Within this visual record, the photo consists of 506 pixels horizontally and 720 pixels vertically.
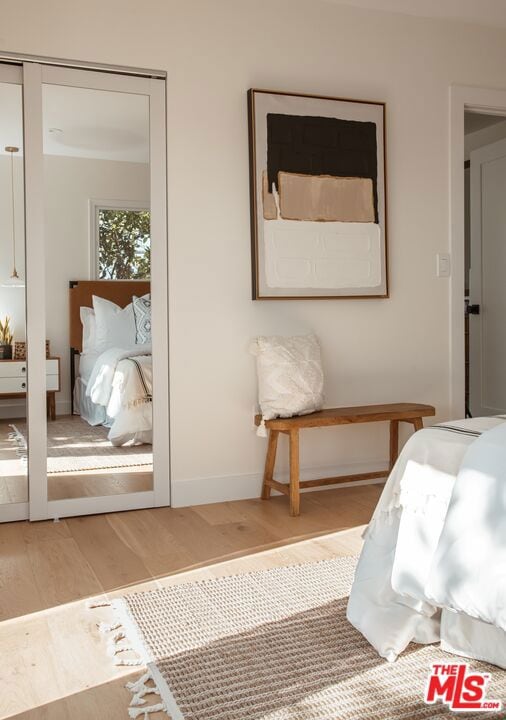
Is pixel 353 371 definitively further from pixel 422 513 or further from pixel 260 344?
pixel 422 513

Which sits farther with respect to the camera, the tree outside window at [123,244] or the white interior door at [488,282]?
the white interior door at [488,282]

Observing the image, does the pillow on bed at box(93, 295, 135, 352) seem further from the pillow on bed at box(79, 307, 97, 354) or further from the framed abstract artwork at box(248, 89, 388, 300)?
the framed abstract artwork at box(248, 89, 388, 300)

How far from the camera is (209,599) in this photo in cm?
238

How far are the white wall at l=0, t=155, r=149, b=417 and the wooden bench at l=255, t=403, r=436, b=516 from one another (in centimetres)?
104

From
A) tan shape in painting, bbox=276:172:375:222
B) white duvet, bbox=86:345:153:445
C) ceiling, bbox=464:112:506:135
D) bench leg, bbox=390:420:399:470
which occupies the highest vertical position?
ceiling, bbox=464:112:506:135

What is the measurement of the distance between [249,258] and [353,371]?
0.87 m

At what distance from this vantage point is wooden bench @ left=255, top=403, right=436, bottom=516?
3.40m

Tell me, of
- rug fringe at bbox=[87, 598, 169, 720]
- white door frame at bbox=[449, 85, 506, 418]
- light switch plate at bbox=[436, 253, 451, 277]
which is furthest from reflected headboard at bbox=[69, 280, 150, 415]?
white door frame at bbox=[449, 85, 506, 418]

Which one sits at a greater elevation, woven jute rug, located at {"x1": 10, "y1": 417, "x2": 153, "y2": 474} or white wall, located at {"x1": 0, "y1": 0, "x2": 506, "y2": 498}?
white wall, located at {"x1": 0, "y1": 0, "x2": 506, "y2": 498}

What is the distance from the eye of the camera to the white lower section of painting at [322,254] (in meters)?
3.66

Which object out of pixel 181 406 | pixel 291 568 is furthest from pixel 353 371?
pixel 291 568

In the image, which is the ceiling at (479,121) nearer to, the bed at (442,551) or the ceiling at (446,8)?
the ceiling at (446,8)

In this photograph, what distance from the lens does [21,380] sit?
3318 millimetres
